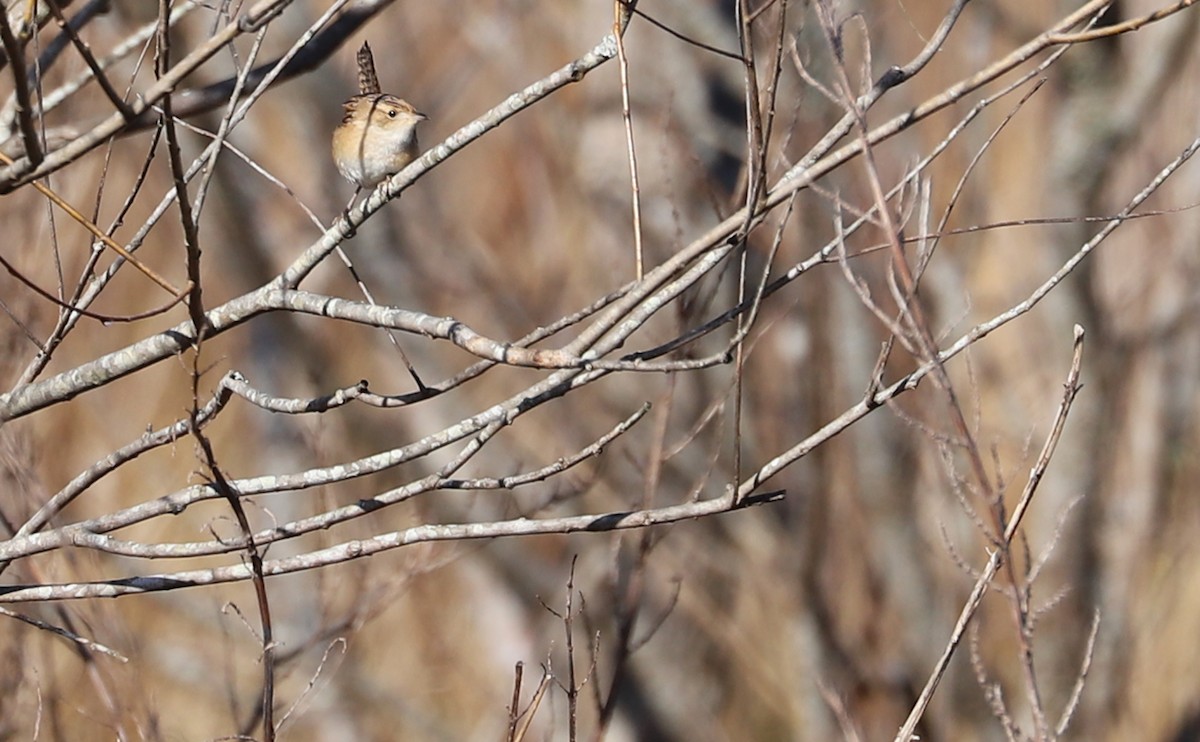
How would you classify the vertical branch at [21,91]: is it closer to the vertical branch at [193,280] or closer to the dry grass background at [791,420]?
the vertical branch at [193,280]

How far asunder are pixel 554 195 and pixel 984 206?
3.16m

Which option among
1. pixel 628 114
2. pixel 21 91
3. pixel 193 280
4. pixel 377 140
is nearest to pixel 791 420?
pixel 377 140

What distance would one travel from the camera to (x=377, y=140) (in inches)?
108

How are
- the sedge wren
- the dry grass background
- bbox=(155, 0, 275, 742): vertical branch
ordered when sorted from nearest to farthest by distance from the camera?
bbox=(155, 0, 275, 742): vertical branch → the sedge wren → the dry grass background

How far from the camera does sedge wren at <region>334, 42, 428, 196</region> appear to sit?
2740 mm

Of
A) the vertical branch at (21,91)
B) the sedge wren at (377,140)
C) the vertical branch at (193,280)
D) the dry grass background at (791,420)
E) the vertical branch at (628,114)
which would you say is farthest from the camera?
the dry grass background at (791,420)

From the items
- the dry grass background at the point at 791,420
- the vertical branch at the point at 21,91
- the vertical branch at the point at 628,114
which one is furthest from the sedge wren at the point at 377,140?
the dry grass background at the point at 791,420

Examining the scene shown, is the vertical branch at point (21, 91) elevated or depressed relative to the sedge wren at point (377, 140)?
depressed

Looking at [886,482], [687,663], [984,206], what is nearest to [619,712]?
[687,663]

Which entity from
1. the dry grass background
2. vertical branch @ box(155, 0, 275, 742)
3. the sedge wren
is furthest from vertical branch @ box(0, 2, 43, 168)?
the dry grass background

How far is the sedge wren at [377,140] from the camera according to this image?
2.74 metres

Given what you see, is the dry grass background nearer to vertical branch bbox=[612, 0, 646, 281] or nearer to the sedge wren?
the sedge wren

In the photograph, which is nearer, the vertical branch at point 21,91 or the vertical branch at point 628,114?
the vertical branch at point 21,91

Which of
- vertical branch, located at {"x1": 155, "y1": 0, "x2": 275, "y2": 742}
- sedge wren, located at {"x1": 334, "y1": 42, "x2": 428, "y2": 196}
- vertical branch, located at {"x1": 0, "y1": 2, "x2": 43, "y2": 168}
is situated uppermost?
sedge wren, located at {"x1": 334, "y1": 42, "x2": 428, "y2": 196}
